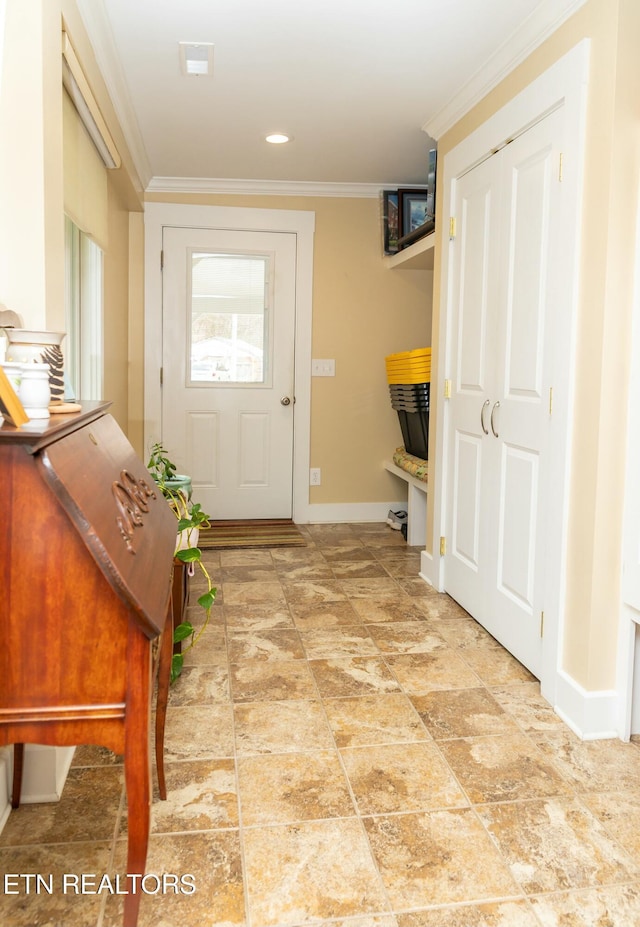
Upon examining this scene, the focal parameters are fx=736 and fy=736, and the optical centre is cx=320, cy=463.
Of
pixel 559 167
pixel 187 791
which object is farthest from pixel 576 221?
pixel 187 791

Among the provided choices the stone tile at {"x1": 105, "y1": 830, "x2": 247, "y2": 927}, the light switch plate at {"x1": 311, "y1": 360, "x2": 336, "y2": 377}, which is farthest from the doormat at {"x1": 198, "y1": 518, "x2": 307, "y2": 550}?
the stone tile at {"x1": 105, "y1": 830, "x2": 247, "y2": 927}

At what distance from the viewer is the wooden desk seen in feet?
3.64

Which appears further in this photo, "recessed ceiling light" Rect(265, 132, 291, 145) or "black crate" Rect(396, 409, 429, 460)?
"black crate" Rect(396, 409, 429, 460)

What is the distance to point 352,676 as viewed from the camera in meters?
2.71

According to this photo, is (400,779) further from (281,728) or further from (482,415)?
(482,415)

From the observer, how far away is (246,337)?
514 cm

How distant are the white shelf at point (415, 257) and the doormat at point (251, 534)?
6.28 ft

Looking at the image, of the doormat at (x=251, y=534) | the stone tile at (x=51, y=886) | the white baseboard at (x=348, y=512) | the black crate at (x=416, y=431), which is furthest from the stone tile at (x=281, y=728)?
the white baseboard at (x=348, y=512)

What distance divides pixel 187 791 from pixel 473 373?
2.08 m

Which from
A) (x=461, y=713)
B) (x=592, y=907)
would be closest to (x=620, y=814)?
(x=592, y=907)

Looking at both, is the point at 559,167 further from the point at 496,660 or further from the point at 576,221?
the point at 496,660

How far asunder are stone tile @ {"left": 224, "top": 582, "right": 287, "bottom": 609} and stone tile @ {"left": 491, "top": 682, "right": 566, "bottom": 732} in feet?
4.03

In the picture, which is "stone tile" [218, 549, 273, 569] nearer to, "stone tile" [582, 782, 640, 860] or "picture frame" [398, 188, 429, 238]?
"picture frame" [398, 188, 429, 238]

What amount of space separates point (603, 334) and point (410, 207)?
3048 mm
